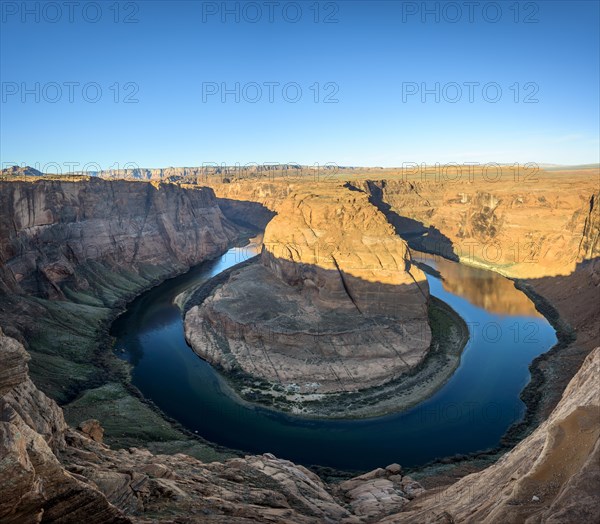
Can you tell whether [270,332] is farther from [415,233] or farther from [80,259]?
[415,233]

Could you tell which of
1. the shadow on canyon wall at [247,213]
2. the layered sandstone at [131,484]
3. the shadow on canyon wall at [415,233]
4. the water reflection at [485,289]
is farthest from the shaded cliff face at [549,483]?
the shadow on canyon wall at [247,213]

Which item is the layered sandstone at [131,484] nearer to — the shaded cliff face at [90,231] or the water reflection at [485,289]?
the shaded cliff face at [90,231]

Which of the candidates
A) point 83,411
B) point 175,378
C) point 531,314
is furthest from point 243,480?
point 531,314

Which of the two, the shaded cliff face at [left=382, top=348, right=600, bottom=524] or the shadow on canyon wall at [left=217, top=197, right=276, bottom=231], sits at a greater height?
the shadow on canyon wall at [left=217, top=197, right=276, bottom=231]

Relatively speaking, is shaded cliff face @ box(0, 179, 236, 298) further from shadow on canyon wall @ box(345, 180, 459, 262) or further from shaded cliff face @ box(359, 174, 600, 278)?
shaded cliff face @ box(359, 174, 600, 278)

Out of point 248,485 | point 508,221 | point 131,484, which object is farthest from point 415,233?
point 131,484

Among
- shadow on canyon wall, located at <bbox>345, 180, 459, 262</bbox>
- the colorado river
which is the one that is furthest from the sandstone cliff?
shadow on canyon wall, located at <bbox>345, 180, 459, 262</bbox>

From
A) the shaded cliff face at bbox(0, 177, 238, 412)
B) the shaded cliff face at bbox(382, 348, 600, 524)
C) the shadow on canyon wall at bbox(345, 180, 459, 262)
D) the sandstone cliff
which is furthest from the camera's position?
the shadow on canyon wall at bbox(345, 180, 459, 262)
